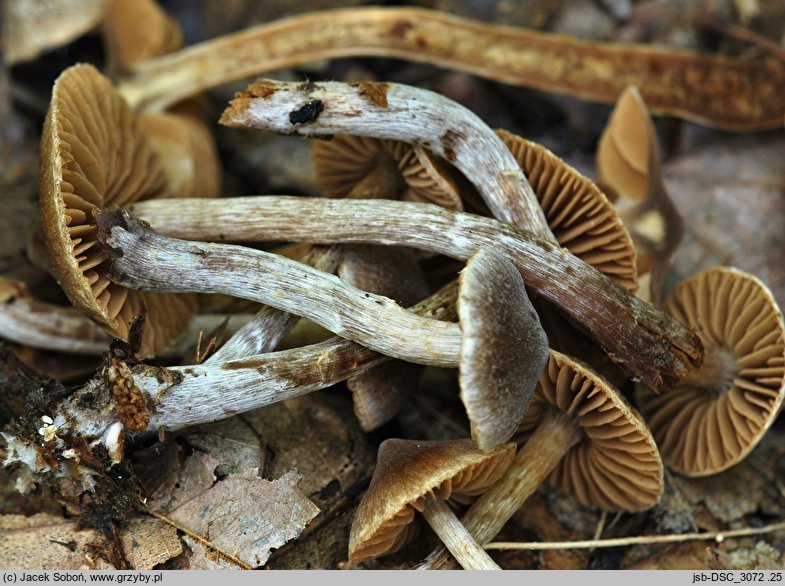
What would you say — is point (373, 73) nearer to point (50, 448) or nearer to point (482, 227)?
point (482, 227)

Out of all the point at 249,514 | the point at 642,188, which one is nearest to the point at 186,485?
the point at 249,514

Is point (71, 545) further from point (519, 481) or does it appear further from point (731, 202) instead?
point (731, 202)

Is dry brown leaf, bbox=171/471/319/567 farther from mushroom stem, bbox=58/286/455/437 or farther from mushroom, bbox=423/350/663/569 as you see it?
mushroom, bbox=423/350/663/569

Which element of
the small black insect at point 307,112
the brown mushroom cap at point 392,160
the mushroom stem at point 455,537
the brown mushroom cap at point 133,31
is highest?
the small black insect at point 307,112

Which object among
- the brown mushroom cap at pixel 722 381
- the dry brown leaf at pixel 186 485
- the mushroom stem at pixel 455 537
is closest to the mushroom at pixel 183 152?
the dry brown leaf at pixel 186 485

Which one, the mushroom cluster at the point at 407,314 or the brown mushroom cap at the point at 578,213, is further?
the brown mushroom cap at the point at 578,213

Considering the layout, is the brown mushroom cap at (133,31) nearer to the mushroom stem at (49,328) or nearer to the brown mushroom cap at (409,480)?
the mushroom stem at (49,328)
